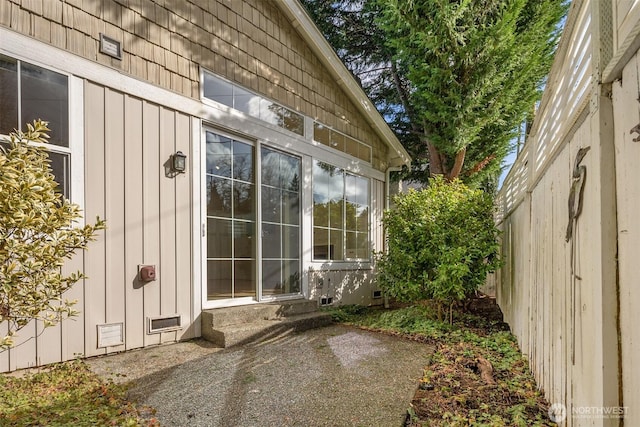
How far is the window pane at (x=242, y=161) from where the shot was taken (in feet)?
15.3

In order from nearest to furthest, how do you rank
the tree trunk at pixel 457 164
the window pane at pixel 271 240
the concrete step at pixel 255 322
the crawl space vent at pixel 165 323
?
the crawl space vent at pixel 165 323 → the concrete step at pixel 255 322 → the window pane at pixel 271 240 → the tree trunk at pixel 457 164

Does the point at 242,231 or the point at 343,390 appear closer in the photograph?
the point at 343,390

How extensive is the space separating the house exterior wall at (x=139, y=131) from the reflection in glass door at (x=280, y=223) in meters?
0.37

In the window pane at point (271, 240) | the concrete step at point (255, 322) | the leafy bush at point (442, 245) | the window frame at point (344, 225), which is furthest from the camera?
the window frame at point (344, 225)

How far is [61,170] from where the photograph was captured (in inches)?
122

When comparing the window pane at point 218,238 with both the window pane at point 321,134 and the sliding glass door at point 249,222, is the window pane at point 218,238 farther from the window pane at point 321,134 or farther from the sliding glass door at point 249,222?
the window pane at point 321,134

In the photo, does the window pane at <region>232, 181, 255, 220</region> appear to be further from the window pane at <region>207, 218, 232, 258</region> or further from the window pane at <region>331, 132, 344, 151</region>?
the window pane at <region>331, 132, 344, 151</region>

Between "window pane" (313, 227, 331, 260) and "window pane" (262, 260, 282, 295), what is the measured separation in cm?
91

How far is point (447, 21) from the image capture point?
6523mm

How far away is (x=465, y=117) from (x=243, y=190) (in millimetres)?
4733

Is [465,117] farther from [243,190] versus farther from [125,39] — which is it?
[125,39]

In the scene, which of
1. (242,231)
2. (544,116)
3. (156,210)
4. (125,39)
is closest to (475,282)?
(544,116)

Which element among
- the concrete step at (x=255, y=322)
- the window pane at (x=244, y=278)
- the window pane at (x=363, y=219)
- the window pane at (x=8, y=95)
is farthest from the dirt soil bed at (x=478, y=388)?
the window pane at (x=8, y=95)

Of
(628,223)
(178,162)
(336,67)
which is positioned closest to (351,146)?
(336,67)
